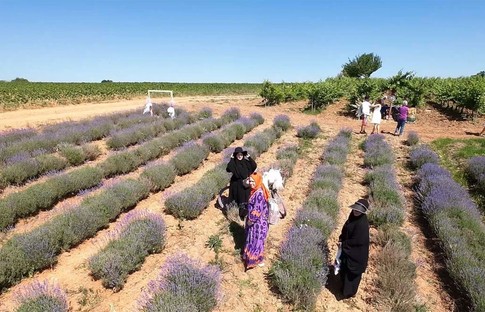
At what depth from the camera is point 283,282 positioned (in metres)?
4.19

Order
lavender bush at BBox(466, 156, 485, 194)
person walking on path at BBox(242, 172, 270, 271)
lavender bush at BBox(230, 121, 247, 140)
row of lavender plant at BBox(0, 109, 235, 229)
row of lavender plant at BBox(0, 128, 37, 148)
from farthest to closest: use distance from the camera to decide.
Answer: lavender bush at BBox(230, 121, 247, 140), row of lavender plant at BBox(0, 128, 37, 148), lavender bush at BBox(466, 156, 485, 194), row of lavender plant at BBox(0, 109, 235, 229), person walking on path at BBox(242, 172, 270, 271)

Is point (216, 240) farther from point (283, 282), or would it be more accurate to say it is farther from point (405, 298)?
point (405, 298)

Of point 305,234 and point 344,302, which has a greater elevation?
point 305,234

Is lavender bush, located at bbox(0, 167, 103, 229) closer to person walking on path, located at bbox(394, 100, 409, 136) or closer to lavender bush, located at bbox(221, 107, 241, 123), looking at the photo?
lavender bush, located at bbox(221, 107, 241, 123)

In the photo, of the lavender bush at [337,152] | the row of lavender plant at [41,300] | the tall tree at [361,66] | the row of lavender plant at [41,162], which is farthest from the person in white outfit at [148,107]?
the tall tree at [361,66]

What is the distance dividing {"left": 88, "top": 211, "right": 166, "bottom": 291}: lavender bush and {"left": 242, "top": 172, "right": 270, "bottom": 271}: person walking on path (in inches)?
59.6

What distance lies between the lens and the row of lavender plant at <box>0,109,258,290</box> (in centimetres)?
452

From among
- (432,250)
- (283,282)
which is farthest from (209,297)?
(432,250)

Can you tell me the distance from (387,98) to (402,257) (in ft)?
54.4

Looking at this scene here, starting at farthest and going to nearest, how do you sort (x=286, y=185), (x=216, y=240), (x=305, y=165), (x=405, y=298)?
(x=305, y=165)
(x=286, y=185)
(x=216, y=240)
(x=405, y=298)

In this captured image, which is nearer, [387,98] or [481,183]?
[481,183]

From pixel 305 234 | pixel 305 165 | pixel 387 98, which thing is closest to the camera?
pixel 305 234

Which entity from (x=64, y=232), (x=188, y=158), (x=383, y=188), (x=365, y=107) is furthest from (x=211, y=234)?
(x=365, y=107)

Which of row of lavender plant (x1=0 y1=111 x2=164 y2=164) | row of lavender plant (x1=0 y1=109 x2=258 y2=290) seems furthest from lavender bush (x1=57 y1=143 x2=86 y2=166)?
row of lavender plant (x1=0 y1=109 x2=258 y2=290)
